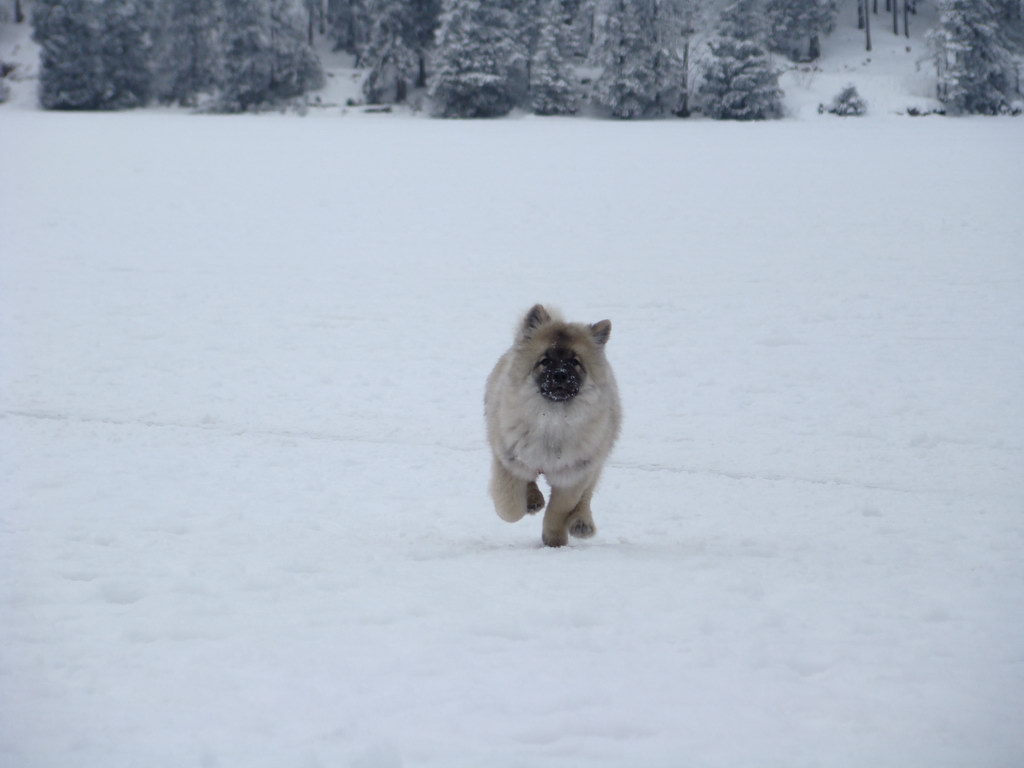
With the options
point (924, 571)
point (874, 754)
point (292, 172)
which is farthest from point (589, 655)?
point (292, 172)

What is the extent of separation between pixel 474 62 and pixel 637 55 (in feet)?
24.8

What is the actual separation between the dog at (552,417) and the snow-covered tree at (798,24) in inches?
1680

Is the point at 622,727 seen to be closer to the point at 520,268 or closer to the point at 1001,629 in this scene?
the point at 1001,629

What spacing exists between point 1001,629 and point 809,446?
5233mm

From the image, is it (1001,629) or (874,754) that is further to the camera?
(1001,629)

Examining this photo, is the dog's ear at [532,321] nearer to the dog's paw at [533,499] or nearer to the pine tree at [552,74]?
the dog's paw at [533,499]

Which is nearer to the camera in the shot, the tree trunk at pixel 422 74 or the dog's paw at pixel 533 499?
the dog's paw at pixel 533 499

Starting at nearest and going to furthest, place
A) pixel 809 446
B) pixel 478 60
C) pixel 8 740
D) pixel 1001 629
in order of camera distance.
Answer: pixel 8 740, pixel 1001 629, pixel 809 446, pixel 478 60

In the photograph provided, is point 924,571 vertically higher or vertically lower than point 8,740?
lower

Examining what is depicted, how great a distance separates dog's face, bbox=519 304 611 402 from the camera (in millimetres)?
4875

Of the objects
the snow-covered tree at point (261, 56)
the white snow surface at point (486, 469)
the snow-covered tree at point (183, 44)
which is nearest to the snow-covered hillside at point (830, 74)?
the snow-covered tree at point (261, 56)

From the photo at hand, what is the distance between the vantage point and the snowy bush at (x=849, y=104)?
33219 mm

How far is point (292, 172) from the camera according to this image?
78.6 feet

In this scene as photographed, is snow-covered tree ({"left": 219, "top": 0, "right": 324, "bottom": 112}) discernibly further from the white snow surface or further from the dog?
the dog
